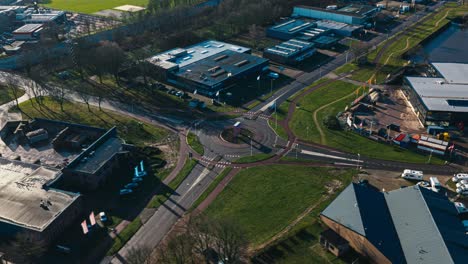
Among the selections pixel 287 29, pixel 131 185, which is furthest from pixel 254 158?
pixel 287 29

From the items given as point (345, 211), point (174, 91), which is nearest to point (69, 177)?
point (174, 91)

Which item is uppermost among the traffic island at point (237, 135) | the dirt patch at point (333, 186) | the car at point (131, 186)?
the traffic island at point (237, 135)

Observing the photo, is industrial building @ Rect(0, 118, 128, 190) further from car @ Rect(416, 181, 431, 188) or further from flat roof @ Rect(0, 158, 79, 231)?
car @ Rect(416, 181, 431, 188)

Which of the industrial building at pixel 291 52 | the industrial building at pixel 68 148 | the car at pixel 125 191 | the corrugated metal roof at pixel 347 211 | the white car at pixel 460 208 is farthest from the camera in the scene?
the industrial building at pixel 291 52

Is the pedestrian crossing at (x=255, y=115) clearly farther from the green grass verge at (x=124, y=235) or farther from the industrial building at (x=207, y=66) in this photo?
the green grass verge at (x=124, y=235)

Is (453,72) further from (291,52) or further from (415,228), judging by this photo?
(415,228)

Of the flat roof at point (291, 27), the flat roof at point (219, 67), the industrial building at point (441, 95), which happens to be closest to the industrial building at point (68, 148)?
the flat roof at point (219, 67)

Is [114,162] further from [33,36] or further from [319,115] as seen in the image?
[33,36]

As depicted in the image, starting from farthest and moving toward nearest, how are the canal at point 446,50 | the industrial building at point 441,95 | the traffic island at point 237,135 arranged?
the canal at point 446,50 < the industrial building at point 441,95 < the traffic island at point 237,135

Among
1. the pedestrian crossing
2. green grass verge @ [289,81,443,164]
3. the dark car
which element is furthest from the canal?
the pedestrian crossing
